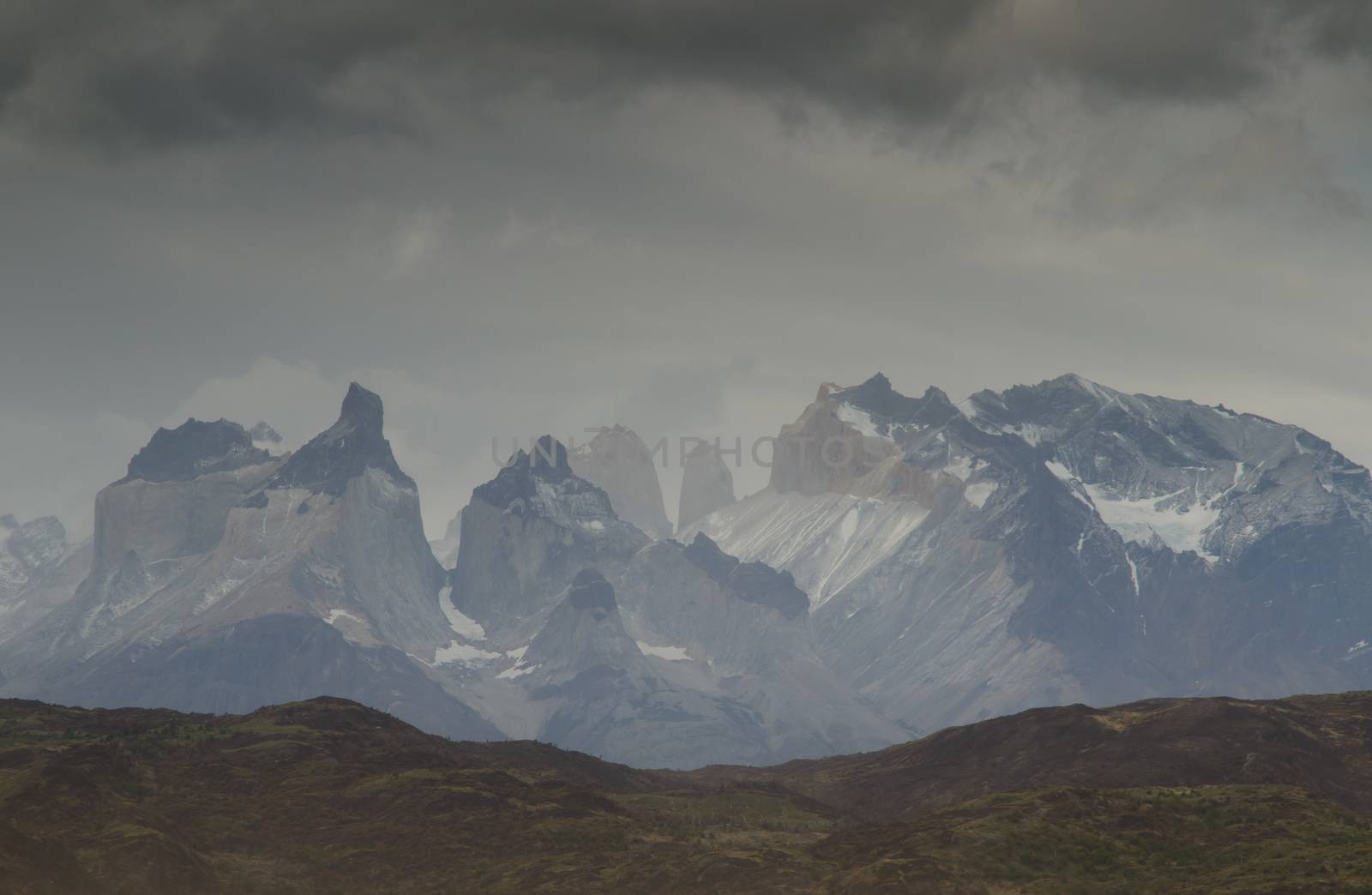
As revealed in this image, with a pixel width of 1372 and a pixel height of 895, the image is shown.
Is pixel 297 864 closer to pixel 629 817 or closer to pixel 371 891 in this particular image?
pixel 371 891

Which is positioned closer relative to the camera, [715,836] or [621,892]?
[621,892]

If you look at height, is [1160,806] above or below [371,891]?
above

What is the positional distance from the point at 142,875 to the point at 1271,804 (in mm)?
112815

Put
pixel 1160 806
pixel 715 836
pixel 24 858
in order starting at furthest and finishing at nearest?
pixel 715 836, pixel 1160 806, pixel 24 858

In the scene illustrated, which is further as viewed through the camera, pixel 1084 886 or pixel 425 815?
pixel 425 815

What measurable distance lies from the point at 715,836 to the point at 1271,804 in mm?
59353

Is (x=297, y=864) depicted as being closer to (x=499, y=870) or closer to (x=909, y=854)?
(x=499, y=870)

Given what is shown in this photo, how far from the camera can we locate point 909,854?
159m

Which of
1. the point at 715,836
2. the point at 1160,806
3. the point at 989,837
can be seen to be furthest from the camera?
the point at 715,836

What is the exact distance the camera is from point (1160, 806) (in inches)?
6811

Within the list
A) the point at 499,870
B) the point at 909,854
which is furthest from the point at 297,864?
the point at 909,854

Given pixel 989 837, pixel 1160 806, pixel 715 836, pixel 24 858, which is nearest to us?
pixel 24 858

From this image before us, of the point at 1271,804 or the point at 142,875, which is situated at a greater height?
the point at 1271,804

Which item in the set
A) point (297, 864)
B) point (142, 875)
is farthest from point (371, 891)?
point (142, 875)
